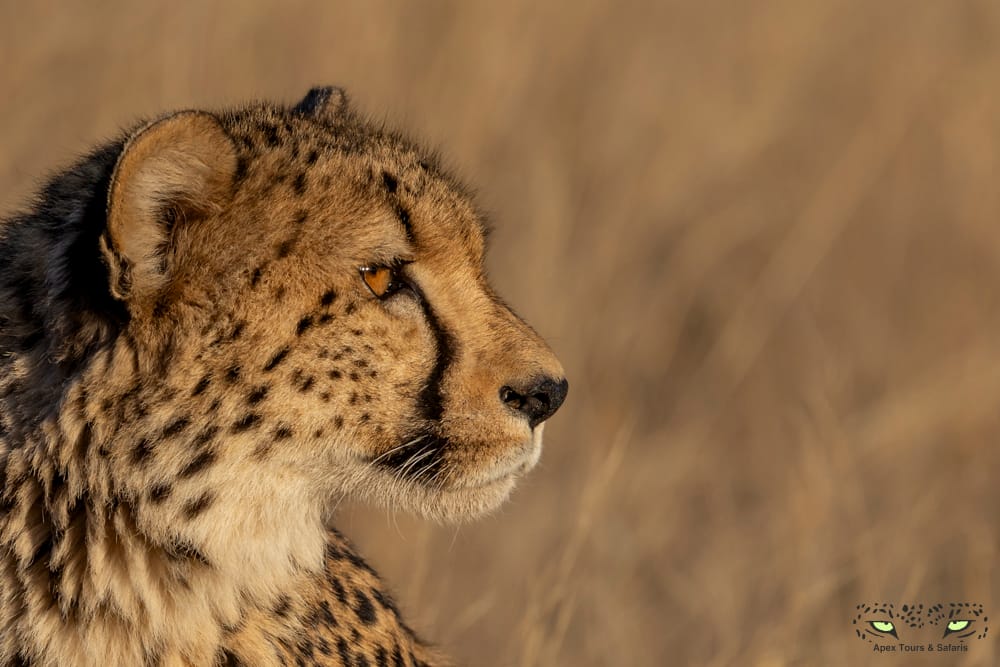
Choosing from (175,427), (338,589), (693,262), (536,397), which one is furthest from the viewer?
(693,262)

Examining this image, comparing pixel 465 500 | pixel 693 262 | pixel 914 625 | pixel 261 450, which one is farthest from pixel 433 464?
pixel 693 262

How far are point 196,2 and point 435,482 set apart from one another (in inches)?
129

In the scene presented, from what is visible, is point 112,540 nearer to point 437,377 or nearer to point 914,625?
point 437,377

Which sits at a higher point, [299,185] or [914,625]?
[914,625]

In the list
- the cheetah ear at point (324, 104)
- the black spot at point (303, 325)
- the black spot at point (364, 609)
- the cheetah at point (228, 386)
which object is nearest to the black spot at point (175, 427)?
the cheetah at point (228, 386)

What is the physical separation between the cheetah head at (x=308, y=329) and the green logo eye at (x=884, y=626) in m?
1.47

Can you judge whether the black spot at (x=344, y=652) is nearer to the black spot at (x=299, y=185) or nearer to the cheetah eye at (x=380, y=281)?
the cheetah eye at (x=380, y=281)

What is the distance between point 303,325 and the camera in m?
2.31

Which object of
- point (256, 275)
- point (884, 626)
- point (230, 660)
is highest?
point (884, 626)

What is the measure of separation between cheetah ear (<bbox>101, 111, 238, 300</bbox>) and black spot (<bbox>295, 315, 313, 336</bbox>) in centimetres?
20

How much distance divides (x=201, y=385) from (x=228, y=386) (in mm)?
39

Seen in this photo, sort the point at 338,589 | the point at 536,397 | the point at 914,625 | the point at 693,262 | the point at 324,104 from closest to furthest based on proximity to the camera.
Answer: the point at 536,397 → the point at 338,589 → the point at 324,104 → the point at 914,625 → the point at 693,262

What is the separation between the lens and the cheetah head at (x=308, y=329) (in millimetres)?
2207

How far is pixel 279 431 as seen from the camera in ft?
7.45
